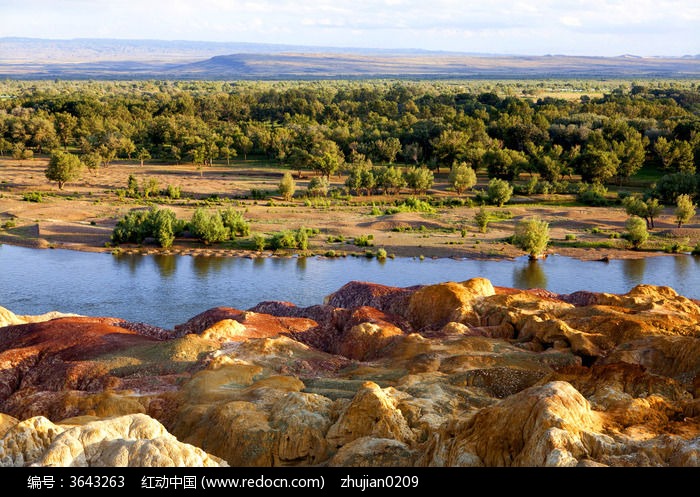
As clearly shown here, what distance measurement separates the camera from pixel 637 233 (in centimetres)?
7412

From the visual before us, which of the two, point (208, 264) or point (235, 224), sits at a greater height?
point (235, 224)

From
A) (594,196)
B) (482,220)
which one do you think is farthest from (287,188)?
(594,196)

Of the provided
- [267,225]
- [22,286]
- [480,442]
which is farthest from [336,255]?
[480,442]

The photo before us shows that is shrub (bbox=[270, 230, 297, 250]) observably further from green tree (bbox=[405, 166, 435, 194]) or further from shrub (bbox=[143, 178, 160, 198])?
green tree (bbox=[405, 166, 435, 194])

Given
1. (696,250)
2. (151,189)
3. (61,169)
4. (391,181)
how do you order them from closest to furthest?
(696,250) → (151,189) → (61,169) → (391,181)

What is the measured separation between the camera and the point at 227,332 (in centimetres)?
3600

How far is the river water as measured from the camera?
56.9 m

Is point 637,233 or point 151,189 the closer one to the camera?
point 637,233

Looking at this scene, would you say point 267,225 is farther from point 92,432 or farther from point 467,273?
point 92,432

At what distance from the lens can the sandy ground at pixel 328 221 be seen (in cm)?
7369

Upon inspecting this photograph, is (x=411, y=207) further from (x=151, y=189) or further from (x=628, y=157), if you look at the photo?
(x=628, y=157)

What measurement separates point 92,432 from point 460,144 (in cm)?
9693

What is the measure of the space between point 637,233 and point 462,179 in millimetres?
25554

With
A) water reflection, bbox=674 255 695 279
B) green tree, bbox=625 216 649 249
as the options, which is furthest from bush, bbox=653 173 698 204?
water reflection, bbox=674 255 695 279
